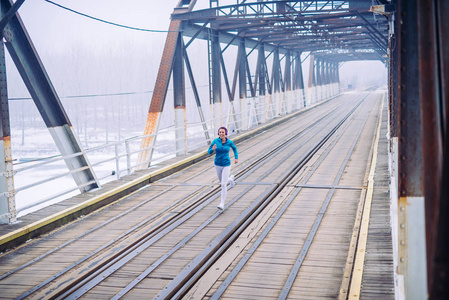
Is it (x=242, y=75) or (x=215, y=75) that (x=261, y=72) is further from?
(x=215, y=75)

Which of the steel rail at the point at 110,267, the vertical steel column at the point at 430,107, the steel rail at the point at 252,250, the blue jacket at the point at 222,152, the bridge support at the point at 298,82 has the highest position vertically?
the bridge support at the point at 298,82

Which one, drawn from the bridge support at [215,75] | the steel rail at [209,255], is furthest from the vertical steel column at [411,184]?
the bridge support at [215,75]

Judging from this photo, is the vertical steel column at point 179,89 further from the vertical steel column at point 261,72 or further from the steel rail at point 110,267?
the vertical steel column at point 261,72

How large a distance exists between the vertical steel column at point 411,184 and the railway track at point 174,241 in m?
2.42

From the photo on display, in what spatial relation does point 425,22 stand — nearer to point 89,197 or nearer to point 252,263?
point 252,263

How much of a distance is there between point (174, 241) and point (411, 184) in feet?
17.7

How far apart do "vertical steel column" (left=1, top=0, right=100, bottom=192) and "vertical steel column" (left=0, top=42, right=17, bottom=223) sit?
689 millimetres

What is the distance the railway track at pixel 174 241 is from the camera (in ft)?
22.7

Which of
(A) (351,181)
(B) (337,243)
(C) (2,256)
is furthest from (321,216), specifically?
(C) (2,256)

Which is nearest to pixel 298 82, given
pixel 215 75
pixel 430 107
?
pixel 215 75

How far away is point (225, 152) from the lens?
11172mm

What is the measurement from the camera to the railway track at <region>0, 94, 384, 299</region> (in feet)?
22.7

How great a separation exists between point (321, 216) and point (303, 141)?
43.8 feet

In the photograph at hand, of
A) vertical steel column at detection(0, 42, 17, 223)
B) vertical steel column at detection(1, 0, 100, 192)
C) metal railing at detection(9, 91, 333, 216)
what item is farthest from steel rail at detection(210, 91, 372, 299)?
vertical steel column at detection(1, 0, 100, 192)
